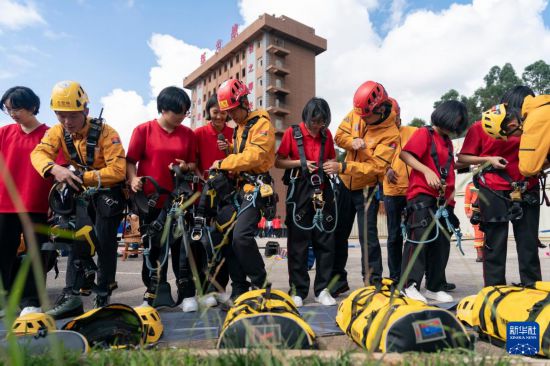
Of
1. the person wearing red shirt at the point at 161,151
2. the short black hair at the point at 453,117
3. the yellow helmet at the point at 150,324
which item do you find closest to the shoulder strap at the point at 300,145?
the person wearing red shirt at the point at 161,151

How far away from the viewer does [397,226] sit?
16.6 feet

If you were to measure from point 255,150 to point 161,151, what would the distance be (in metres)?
1.06

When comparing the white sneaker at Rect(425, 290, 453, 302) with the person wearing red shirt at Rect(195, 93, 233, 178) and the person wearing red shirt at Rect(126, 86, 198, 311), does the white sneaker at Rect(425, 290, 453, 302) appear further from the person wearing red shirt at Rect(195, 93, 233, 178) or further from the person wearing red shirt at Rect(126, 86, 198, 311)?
the person wearing red shirt at Rect(195, 93, 233, 178)

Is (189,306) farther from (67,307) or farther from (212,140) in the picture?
(212,140)

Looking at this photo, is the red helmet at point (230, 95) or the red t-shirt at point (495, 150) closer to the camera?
the red t-shirt at point (495, 150)

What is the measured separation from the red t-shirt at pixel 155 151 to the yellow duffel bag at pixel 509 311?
121 inches

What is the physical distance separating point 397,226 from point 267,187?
201 centimetres

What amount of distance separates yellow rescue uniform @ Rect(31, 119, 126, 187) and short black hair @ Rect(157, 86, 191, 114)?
1.87ft

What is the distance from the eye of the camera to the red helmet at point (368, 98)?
4.32 meters

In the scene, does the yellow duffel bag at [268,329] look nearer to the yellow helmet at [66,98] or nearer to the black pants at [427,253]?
the black pants at [427,253]

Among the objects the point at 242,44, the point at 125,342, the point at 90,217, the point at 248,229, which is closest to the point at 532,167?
the point at 248,229

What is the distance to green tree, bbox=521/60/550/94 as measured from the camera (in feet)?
189

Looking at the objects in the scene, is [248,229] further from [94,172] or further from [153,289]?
[94,172]

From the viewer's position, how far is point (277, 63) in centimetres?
4812
